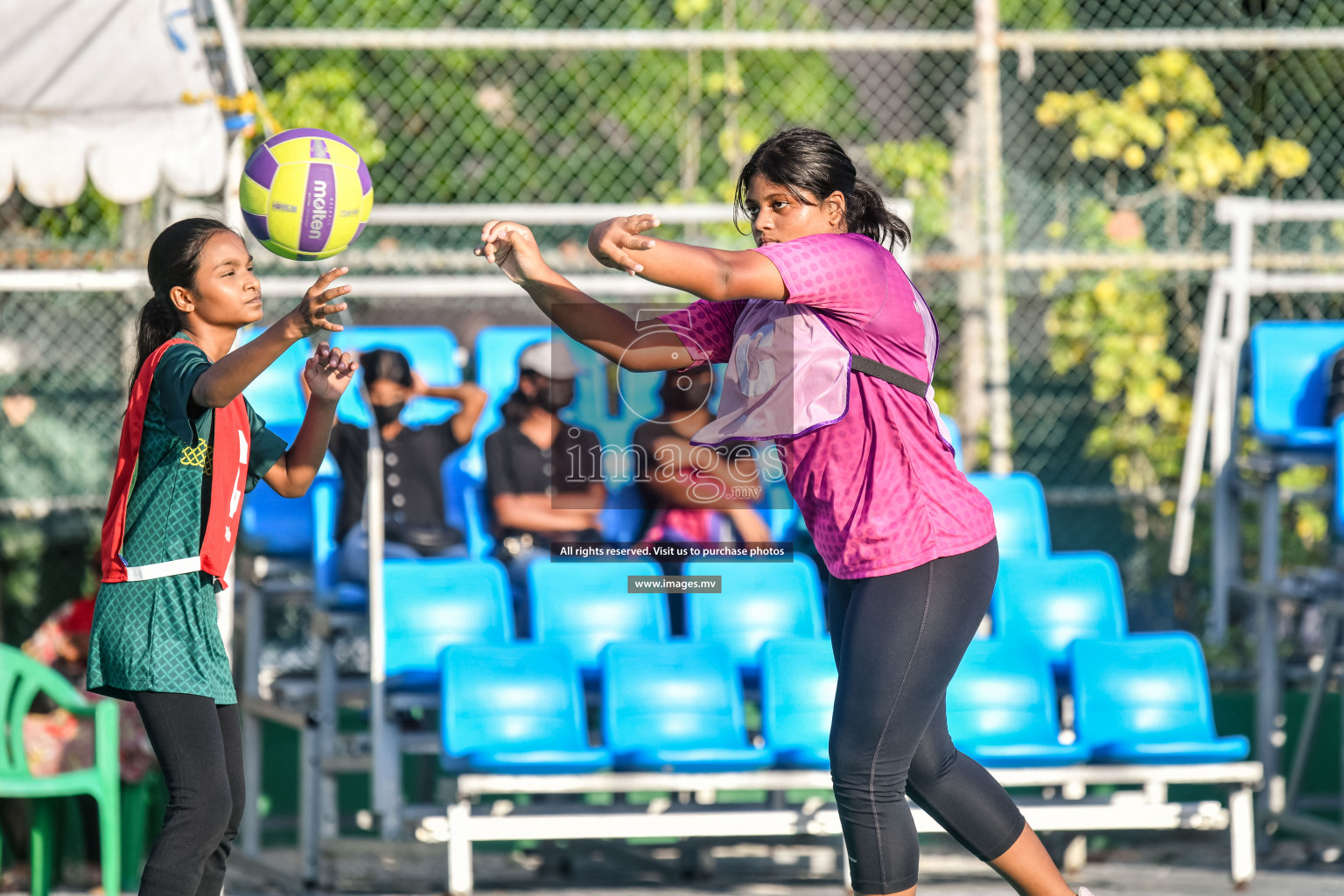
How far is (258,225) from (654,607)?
2.46 metres

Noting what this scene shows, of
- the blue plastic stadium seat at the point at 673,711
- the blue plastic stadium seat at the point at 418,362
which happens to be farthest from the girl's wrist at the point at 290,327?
the blue plastic stadium seat at the point at 418,362

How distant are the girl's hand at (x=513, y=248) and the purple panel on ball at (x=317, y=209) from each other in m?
0.80

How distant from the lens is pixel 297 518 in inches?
242

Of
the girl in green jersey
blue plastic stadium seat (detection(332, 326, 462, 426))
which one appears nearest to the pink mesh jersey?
the girl in green jersey

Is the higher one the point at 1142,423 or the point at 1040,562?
the point at 1142,423

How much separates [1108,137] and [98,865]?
603 centimetres

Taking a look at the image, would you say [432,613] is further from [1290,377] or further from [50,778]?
[1290,377]

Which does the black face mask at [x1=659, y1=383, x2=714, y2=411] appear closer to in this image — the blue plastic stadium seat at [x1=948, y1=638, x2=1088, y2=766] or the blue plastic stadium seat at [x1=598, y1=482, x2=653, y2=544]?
the blue plastic stadium seat at [x1=598, y1=482, x2=653, y2=544]

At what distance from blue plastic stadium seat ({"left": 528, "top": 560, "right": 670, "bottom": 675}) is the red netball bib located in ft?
7.35

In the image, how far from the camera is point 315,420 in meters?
3.38

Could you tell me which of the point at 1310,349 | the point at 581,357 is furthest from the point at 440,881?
the point at 1310,349

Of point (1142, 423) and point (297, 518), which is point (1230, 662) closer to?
point (1142, 423)

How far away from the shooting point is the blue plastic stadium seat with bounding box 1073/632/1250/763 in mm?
5203

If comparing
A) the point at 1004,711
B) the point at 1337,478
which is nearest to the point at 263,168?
the point at 1004,711
